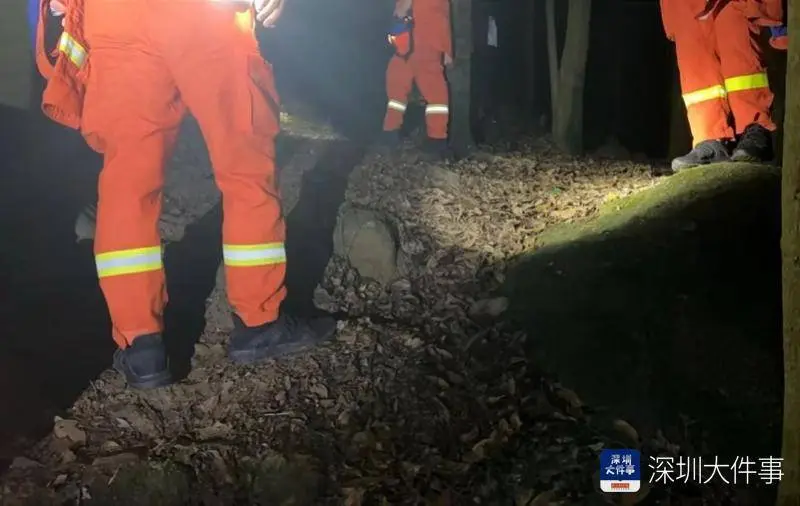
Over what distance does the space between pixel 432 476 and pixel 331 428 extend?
0.42 metres

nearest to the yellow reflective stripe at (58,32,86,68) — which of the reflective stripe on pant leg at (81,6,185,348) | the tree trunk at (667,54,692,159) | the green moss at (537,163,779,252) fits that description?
the reflective stripe on pant leg at (81,6,185,348)

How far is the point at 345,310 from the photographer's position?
328cm

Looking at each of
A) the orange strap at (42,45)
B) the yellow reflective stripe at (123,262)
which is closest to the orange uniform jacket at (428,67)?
the orange strap at (42,45)

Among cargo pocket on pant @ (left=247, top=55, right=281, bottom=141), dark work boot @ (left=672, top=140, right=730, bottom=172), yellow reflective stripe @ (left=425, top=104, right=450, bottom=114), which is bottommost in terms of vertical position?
dark work boot @ (left=672, top=140, right=730, bottom=172)

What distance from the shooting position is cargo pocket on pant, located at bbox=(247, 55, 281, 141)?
2553 mm

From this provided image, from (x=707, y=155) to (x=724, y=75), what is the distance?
417 mm

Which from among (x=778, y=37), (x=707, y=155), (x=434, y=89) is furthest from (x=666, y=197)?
(x=434, y=89)

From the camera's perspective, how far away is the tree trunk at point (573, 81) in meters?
6.12

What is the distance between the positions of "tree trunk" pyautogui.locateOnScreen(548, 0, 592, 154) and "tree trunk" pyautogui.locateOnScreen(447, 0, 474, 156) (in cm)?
96

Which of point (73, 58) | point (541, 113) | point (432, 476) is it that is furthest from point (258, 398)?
point (541, 113)

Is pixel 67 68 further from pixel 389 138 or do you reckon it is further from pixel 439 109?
pixel 389 138

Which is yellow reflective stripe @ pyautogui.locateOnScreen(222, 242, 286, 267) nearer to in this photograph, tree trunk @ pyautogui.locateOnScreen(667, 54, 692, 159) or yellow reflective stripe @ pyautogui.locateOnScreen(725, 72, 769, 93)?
yellow reflective stripe @ pyautogui.locateOnScreen(725, 72, 769, 93)

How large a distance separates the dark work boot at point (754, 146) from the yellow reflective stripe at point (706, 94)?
229 mm

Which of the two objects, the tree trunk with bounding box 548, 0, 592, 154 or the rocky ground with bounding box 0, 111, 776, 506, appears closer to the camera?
the rocky ground with bounding box 0, 111, 776, 506
